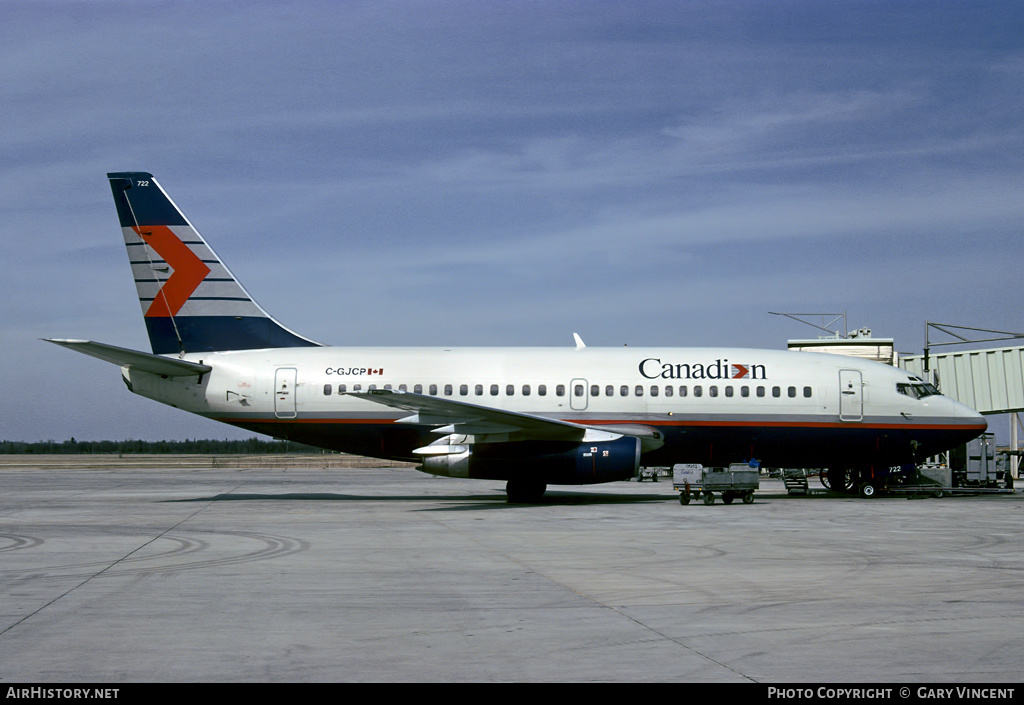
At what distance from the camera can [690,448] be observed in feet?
84.8

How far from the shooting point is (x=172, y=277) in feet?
88.1

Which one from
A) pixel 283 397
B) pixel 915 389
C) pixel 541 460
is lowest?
pixel 541 460

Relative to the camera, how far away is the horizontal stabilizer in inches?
913

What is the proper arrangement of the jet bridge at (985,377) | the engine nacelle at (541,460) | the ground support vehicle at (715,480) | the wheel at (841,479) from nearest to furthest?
the engine nacelle at (541,460), the ground support vehicle at (715,480), the wheel at (841,479), the jet bridge at (985,377)

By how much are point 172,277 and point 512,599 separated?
20.5m

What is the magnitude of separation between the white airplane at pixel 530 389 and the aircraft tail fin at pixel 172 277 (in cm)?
4

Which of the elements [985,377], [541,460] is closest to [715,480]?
[541,460]

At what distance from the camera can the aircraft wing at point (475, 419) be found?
22.5 metres

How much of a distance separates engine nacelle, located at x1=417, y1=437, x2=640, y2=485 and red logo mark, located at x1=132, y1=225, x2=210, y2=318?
29.0 ft

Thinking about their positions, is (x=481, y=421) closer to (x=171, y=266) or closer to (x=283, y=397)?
(x=283, y=397)

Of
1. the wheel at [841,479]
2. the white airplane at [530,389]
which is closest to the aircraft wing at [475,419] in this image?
the white airplane at [530,389]

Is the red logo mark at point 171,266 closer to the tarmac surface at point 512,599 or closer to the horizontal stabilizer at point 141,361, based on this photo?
the horizontal stabilizer at point 141,361

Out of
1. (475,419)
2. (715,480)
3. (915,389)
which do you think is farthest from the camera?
(915,389)

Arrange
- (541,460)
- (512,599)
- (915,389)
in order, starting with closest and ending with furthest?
(512,599) < (541,460) < (915,389)
